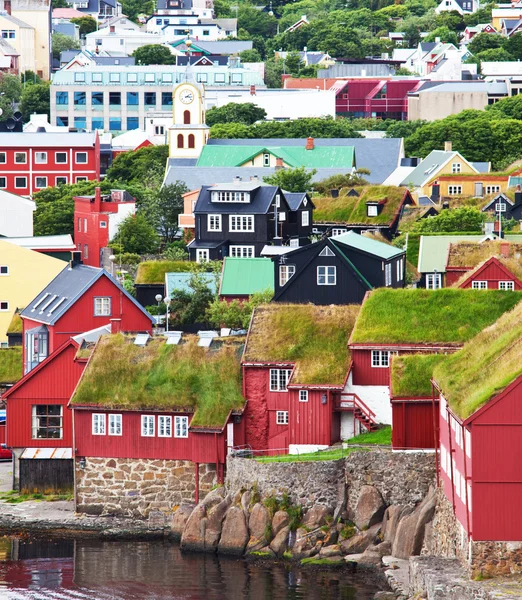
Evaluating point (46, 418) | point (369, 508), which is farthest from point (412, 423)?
point (46, 418)

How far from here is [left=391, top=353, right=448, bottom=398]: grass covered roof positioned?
53.4m

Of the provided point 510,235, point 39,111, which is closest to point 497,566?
point 510,235

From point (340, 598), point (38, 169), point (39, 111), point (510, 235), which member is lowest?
point (340, 598)

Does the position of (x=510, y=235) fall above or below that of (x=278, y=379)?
above

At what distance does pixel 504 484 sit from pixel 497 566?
6.24ft

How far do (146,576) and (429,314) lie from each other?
41.0ft

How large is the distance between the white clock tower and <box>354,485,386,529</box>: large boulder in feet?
303

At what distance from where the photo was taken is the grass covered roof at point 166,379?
189 ft

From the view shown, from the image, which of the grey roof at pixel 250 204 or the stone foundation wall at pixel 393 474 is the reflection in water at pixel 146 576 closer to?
the stone foundation wall at pixel 393 474

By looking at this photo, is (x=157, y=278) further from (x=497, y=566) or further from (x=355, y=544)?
(x=497, y=566)

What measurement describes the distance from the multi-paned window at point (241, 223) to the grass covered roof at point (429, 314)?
31.1m

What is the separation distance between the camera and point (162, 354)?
5925 cm

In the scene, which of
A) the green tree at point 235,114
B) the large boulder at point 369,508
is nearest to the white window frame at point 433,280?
the large boulder at point 369,508

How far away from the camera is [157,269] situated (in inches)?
3374
